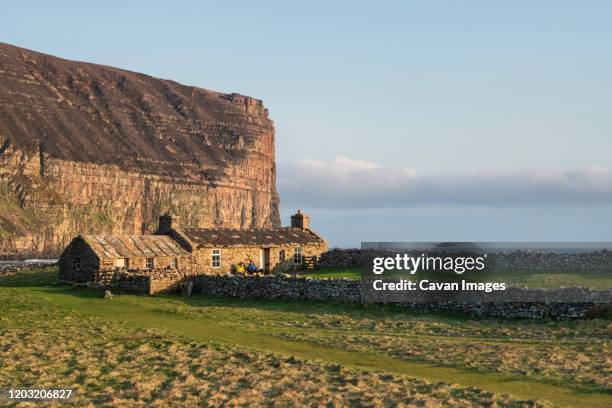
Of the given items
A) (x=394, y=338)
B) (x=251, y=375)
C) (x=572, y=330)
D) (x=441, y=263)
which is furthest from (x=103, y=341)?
(x=441, y=263)

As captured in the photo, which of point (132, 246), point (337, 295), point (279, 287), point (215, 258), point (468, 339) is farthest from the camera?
point (215, 258)

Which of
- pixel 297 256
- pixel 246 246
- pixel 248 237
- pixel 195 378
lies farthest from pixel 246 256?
pixel 195 378

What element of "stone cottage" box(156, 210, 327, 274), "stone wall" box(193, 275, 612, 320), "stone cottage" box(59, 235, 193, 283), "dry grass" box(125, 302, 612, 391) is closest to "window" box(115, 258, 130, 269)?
"stone cottage" box(59, 235, 193, 283)

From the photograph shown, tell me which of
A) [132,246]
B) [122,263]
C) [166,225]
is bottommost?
[122,263]

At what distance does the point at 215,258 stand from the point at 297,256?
791cm

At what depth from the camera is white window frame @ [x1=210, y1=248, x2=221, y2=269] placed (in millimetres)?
53188

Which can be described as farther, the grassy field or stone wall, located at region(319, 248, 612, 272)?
stone wall, located at region(319, 248, 612, 272)

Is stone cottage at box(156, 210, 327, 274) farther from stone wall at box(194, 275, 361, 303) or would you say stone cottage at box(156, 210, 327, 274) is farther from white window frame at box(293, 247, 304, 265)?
stone wall at box(194, 275, 361, 303)

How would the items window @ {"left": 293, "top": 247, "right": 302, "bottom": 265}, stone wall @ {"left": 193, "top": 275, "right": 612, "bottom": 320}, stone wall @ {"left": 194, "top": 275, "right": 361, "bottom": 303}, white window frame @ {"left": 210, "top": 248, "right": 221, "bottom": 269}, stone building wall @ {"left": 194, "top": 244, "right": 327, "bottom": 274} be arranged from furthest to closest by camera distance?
window @ {"left": 293, "top": 247, "right": 302, "bottom": 265}
white window frame @ {"left": 210, "top": 248, "right": 221, "bottom": 269}
stone building wall @ {"left": 194, "top": 244, "right": 327, "bottom": 274}
stone wall @ {"left": 194, "top": 275, "right": 361, "bottom": 303}
stone wall @ {"left": 193, "top": 275, "right": 612, "bottom": 320}

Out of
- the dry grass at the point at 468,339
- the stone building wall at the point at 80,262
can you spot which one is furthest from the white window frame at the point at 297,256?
the dry grass at the point at 468,339

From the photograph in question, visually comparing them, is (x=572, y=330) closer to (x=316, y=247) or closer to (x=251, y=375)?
(x=251, y=375)

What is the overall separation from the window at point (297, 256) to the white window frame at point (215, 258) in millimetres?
7201

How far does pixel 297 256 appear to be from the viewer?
58844mm

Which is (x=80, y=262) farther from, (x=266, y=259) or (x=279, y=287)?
(x=279, y=287)
